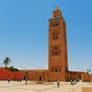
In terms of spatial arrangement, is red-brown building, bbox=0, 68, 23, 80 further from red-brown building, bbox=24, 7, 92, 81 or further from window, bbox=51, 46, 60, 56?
window, bbox=51, 46, 60, 56

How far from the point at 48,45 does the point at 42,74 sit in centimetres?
1035

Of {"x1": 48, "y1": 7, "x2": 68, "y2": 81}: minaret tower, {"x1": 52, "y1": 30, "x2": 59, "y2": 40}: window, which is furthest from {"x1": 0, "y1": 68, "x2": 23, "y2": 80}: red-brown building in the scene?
{"x1": 52, "y1": 30, "x2": 59, "y2": 40}: window

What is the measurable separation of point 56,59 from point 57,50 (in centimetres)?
317

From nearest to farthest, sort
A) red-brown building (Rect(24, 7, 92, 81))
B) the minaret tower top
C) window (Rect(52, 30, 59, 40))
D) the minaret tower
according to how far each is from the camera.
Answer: the minaret tower < red-brown building (Rect(24, 7, 92, 81)) < window (Rect(52, 30, 59, 40)) < the minaret tower top

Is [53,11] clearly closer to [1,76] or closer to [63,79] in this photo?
[63,79]

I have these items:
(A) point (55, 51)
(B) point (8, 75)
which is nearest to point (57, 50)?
(A) point (55, 51)

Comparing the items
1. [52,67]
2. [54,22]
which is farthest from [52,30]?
[52,67]

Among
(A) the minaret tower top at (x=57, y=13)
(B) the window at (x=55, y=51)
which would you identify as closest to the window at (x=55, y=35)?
(B) the window at (x=55, y=51)

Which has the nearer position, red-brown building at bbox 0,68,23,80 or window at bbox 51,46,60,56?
red-brown building at bbox 0,68,23,80

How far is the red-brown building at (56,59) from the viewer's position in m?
40.5

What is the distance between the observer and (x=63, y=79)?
127 feet

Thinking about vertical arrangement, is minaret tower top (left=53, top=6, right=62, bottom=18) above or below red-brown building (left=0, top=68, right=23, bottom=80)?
above

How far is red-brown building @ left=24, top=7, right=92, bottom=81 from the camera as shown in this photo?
4051cm

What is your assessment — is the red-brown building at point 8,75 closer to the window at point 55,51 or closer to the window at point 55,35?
the window at point 55,51
